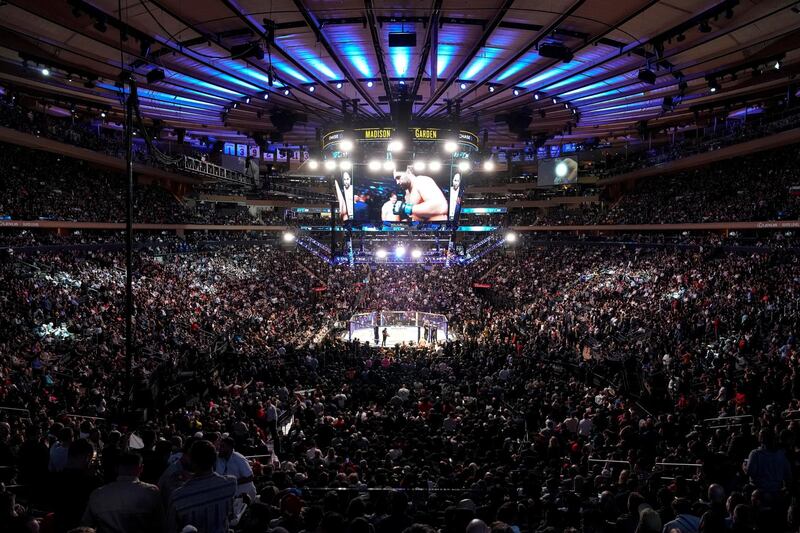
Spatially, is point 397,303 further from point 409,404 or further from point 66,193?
point 66,193

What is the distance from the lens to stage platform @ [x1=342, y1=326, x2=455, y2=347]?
29.1 metres

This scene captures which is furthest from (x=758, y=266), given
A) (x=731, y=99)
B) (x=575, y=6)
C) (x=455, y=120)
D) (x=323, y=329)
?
(x=323, y=329)

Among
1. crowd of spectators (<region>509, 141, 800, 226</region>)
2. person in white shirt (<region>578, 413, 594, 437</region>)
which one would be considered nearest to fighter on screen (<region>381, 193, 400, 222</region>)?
person in white shirt (<region>578, 413, 594, 437</region>)

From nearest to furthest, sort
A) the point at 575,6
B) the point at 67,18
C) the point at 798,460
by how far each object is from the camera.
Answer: the point at 798,460 < the point at 575,6 < the point at 67,18

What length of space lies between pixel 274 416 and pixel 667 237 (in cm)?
3086

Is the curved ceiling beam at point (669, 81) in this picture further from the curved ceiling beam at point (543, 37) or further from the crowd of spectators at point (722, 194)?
the crowd of spectators at point (722, 194)

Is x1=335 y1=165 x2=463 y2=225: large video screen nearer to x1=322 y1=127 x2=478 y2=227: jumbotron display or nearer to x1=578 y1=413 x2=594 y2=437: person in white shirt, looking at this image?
x1=322 y1=127 x2=478 y2=227: jumbotron display

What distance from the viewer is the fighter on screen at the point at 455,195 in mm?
23938

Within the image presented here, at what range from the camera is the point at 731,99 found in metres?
23.3

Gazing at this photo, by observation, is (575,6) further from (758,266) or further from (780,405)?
(758,266)

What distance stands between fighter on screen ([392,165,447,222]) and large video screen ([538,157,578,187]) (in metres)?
26.5

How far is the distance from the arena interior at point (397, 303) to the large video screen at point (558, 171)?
11027 millimetres

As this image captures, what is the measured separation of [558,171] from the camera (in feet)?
157

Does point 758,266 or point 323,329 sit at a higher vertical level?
point 758,266
